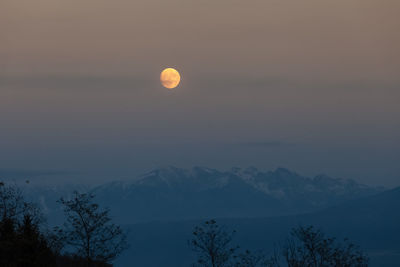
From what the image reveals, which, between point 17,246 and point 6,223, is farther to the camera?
point 6,223

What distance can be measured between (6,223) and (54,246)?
24.5 ft

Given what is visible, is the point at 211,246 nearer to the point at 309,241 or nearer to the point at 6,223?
the point at 309,241

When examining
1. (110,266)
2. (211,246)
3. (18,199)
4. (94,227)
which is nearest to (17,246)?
(94,227)

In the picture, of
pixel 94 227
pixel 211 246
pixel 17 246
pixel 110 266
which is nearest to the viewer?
pixel 17 246

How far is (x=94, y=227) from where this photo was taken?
72875mm

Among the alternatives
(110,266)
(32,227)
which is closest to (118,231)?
(32,227)

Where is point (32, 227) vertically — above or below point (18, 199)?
below

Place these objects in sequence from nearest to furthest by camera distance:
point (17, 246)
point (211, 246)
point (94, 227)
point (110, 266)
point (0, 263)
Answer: point (17, 246) < point (0, 263) < point (94, 227) < point (211, 246) < point (110, 266)

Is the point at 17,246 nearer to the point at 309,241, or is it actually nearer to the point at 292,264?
the point at 292,264

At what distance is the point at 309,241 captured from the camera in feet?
258

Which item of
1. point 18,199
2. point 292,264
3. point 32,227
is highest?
point 18,199

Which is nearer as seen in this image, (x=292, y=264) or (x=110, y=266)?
(x=292, y=264)

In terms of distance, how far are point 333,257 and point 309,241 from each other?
560cm

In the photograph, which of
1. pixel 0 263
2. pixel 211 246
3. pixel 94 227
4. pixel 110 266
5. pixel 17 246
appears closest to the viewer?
pixel 17 246
